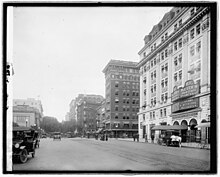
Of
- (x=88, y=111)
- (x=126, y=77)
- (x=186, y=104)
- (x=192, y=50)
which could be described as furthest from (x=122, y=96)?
(x=88, y=111)

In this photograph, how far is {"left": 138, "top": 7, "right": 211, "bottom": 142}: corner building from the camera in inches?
892

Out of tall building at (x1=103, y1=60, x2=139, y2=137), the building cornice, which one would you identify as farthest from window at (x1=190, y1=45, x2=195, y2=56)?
tall building at (x1=103, y1=60, x2=139, y2=137)

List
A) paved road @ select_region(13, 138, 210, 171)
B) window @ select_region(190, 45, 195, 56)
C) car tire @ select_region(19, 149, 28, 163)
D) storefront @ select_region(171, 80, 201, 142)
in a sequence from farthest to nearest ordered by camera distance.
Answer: storefront @ select_region(171, 80, 201, 142)
window @ select_region(190, 45, 195, 56)
car tire @ select_region(19, 149, 28, 163)
paved road @ select_region(13, 138, 210, 171)

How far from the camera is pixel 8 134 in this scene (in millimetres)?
8312

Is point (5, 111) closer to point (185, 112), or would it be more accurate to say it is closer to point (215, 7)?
point (215, 7)

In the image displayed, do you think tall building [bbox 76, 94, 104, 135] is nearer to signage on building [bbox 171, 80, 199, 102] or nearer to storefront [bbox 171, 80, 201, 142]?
storefront [bbox 171, 80, 201, 142]

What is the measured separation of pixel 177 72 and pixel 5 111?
22.2 meters

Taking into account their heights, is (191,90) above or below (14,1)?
below

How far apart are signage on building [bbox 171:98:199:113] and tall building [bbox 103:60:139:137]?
1214 cm

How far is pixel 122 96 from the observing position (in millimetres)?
52000

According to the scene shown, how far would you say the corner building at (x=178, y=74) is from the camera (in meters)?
22.7

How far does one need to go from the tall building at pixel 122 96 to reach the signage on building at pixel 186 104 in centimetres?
1214

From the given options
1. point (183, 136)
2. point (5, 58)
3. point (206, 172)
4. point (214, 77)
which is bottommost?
point (183, 136)

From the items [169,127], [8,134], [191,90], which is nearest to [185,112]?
[169,127]
